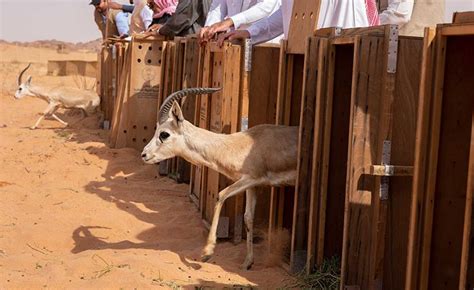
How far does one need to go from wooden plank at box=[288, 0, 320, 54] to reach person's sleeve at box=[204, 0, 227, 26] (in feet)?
9.24

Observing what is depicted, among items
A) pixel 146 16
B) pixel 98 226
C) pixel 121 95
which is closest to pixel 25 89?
pixel 146 16

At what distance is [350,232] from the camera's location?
5.77m

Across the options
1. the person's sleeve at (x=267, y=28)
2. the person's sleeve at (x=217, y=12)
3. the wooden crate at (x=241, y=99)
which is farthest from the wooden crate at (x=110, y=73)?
the wooden crate at (x=241, y=99)

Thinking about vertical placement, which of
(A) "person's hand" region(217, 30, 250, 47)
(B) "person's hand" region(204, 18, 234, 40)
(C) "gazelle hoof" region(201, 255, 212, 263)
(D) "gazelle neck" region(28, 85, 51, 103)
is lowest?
(C) "gazelle hoof" region(201, 255, 212, 263)

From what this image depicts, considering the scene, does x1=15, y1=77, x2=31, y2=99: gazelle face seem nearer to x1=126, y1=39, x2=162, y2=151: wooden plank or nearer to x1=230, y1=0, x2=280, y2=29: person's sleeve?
x1=126, y1=39, x2=162, y2=151: wooden plank

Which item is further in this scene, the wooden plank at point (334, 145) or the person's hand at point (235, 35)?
the person's hand at point (235, 35)

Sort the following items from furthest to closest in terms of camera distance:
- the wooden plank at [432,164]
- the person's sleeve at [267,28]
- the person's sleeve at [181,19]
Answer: the person's sleeve at [181,19]
the person's sleeve at [267,28]
the wooden plank at [432,164]

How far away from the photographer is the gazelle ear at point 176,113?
290 inches

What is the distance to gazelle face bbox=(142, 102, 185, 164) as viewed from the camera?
7496 mm

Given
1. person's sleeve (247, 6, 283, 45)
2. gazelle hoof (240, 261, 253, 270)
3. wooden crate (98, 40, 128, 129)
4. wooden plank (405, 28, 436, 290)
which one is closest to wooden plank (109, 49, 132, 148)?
wooden crate (98, 40, 128, 129)

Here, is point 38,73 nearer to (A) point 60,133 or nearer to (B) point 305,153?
(A) point 60,133

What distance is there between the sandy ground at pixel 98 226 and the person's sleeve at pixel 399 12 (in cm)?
229

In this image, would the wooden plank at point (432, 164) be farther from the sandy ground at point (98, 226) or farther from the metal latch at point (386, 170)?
the sandy ground at point (98, 226)

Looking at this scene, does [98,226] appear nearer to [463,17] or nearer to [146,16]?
[463,17]
